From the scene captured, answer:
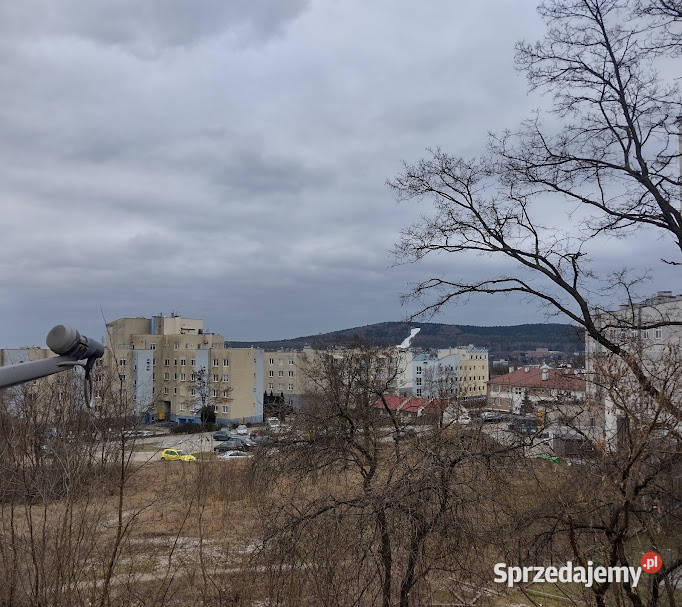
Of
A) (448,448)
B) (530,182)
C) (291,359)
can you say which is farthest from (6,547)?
(291,359)

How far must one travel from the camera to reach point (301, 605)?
4.55 m

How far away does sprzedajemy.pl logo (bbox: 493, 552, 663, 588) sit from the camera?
3781 millimetres

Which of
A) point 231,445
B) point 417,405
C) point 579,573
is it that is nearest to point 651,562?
point 579,573

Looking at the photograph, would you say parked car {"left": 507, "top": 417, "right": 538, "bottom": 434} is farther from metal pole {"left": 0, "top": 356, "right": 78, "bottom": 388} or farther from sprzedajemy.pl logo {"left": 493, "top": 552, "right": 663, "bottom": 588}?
metal pole {"left": 0, "top": 356, "right": 78, "bottom": 388}

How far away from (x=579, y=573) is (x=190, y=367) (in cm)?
4158

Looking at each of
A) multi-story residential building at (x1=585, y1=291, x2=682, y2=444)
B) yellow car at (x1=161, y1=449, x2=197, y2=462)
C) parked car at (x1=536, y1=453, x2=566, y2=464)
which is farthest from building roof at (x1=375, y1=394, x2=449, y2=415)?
yellow car at (x1=161, y1=449, x2=197, y2=462)

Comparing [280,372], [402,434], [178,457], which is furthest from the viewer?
[280,372]

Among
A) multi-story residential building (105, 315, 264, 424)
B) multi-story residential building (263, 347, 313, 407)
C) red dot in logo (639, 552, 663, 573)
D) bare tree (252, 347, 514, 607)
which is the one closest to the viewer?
red dot in logo (639, 552, 663, 573)

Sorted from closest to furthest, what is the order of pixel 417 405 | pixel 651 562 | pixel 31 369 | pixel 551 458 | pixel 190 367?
pixel 31 369 < pixel 651 562 < pixel 551 458 < pixel 417 405 < pixel 190 367

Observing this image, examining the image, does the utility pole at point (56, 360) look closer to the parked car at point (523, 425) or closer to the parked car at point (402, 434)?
the parked car at point (402, 434)

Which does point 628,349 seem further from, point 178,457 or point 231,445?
point 231,445

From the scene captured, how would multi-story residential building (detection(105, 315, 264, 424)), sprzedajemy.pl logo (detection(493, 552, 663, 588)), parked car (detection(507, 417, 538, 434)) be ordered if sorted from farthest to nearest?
multi-story residential building (detection(105, 315, 264, 424)) → parked car (detection(507, 417, 538, 434)) → sprzedajemy.pl logo (detection(493, 552, 663, 588))

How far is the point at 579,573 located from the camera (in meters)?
4.12

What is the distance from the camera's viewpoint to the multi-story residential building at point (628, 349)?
4.20m
